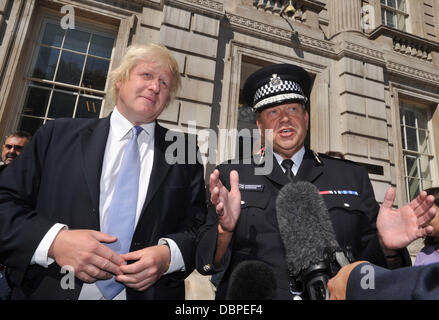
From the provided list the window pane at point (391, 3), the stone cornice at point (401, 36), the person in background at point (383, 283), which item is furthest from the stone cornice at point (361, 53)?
the person in background at point (383, 283)

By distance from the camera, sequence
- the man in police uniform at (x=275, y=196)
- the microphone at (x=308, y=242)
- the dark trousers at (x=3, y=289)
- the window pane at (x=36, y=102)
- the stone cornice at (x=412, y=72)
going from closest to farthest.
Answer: the microphone at (x=308, y=242) → the man in police uniform at (x=275, y=196) → the dark trousers at (x=3, y=289) → the window pane at (x=36, y=102) → the stone cornice at (x=412, y=72)

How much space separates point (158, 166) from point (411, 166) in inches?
368

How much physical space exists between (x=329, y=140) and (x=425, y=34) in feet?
21.9

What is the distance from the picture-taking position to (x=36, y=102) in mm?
5477

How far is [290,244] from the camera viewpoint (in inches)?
42.3

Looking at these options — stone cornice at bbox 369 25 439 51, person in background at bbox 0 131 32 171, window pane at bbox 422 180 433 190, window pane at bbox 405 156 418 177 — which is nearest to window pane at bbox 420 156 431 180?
window pane at bbox 422 180 433 190

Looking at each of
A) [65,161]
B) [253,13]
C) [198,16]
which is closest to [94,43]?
[198,16]

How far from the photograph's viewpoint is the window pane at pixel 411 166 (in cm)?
834

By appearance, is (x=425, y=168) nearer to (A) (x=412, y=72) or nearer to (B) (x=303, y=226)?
(A) (x=412, y=72)

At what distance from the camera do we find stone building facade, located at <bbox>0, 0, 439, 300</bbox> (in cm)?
557

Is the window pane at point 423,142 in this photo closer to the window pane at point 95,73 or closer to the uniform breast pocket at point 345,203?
the uniform breast pocket at point 345,203

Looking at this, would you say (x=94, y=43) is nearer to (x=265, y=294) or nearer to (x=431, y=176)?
(x=265, y=294)

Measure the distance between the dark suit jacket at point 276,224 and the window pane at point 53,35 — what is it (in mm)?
5887

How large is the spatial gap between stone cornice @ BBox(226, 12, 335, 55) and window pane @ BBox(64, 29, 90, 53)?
11.5 feet
